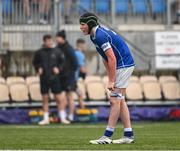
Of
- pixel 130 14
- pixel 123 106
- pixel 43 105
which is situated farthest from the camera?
pixel 130 14

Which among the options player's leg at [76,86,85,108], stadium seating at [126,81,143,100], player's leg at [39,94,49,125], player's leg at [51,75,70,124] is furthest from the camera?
stadium seating at [126,81,143,100]

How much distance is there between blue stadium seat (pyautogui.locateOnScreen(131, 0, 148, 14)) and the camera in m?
25.9

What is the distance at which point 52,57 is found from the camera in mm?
20219

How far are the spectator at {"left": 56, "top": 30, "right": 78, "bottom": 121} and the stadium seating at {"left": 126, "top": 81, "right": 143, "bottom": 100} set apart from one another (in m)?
1.98

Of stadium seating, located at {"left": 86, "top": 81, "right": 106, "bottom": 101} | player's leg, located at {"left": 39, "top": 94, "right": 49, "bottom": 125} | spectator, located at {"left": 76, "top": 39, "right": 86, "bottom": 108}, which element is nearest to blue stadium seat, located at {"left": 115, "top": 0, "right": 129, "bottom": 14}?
spectator, located at {"left": 76, "top": 39, "right": 86, "bottom": 108}

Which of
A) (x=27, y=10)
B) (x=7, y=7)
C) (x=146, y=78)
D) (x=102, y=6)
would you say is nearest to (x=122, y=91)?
(x=146, y=78)

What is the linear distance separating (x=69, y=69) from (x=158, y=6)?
6285 mm

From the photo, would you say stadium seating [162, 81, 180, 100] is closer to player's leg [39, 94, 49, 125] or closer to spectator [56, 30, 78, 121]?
spectator [56, 30, 78, 121]

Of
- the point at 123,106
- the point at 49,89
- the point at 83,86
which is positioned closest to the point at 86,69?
the point at 83,86

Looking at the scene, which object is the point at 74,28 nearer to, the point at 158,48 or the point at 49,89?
the point at 158,48

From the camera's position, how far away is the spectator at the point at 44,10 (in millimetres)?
23953

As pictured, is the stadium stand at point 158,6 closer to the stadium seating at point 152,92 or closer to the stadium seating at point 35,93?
the stadium seating at point 152,92

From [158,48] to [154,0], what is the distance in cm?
291

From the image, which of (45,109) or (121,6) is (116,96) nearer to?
(45,109)
